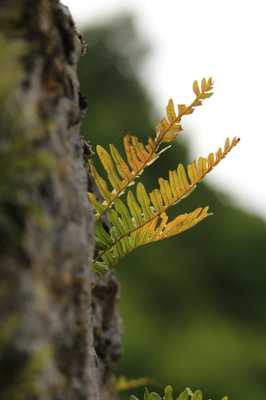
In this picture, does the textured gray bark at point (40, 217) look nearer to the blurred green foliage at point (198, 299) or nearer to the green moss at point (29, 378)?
the green moss at point (29, 378)

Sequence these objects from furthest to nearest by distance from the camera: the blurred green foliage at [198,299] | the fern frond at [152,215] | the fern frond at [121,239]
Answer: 1. the blurred green foliage at [198,299]
2. the fern frond at [121,239]
3. the fern frond at [152,215]

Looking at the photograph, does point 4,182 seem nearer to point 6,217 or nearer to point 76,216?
point 6,217

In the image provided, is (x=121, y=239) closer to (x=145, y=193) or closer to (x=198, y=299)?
(x=145, y=193)

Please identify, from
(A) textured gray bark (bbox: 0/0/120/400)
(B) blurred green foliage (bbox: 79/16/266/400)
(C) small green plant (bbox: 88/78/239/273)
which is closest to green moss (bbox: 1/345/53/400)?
(A) textured gray bark (bbox: 0/0/120/400)

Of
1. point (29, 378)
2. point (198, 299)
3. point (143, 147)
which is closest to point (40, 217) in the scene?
point (29, 378)

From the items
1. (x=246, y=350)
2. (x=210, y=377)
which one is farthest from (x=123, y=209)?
(x=246, y=350)

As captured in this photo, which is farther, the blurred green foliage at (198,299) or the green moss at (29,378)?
the blurred green foliage at (198,299)

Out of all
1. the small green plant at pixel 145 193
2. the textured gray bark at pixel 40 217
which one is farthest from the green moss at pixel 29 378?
the small green plant at pixel 145 193

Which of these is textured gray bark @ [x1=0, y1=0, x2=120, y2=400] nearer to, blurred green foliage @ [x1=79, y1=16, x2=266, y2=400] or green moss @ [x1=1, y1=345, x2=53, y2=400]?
green moss @ [x1=1, y1=345, x2=53, y2=400]

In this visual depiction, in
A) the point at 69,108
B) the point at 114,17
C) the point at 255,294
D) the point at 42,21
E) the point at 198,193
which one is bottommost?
the point at 69,108
